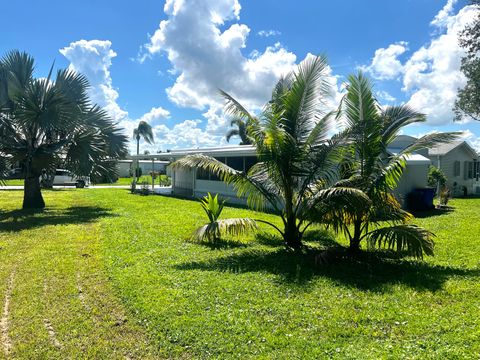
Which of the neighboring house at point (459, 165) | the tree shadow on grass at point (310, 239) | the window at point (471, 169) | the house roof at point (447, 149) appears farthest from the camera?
the window at point (471, 169)

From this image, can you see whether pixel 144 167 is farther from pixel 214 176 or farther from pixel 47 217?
pixel 47 217

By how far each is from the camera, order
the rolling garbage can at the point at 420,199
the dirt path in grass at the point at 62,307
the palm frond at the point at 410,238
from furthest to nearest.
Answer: the rolling garbage can at the point at 420,199
the palm frond at the point at 410,238
the dirt path in grass at the point at 62,307

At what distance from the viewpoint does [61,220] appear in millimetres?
12078

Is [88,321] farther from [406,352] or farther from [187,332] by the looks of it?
[406,352]

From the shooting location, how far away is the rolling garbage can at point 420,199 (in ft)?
50.1

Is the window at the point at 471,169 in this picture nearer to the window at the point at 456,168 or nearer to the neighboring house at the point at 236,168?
the window at the point at 456,168

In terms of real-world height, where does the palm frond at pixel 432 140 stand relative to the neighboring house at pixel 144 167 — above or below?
below

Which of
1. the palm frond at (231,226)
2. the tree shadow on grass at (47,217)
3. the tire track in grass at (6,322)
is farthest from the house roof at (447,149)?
the tire track in grass at (6,322)

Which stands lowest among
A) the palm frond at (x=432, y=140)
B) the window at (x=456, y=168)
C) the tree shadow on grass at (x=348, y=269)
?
the tree shadow on grass at (x=348, y=269)

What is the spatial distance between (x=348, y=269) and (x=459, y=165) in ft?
71.9

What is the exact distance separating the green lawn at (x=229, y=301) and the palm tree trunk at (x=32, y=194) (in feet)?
21.7

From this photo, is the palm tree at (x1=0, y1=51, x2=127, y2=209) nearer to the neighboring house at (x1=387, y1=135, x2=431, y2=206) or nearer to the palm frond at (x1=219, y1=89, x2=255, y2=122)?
the palm frond at (x1=219, y1=89, x2=255, y2=122)

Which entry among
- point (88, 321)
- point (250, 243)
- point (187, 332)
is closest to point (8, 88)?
point (250, 243)

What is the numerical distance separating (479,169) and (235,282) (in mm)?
27101
